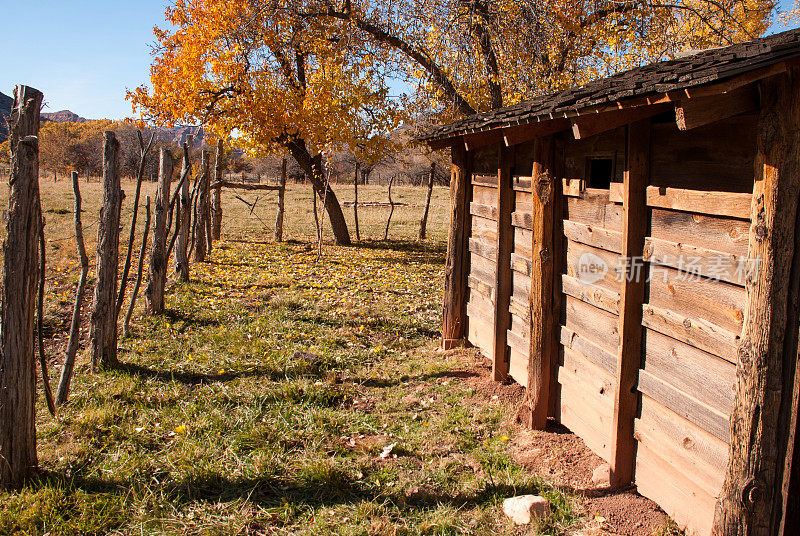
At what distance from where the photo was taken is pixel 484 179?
6.55 meters

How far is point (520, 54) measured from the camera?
38.5 ft

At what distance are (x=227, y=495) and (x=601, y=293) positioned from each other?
122 inches

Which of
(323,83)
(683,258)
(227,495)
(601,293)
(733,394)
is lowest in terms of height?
(227,495)

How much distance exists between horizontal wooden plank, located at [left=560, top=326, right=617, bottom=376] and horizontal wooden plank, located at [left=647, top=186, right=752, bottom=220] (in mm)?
1193

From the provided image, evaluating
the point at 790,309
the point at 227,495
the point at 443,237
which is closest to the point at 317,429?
the point at 227,495

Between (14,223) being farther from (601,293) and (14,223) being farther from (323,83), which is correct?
(323,83)

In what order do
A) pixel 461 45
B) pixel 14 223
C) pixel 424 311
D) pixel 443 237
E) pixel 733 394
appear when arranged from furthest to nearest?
pixel 443 237, pixel 461 45, pixel 424 311, pixel 14 223, pixel 733 394

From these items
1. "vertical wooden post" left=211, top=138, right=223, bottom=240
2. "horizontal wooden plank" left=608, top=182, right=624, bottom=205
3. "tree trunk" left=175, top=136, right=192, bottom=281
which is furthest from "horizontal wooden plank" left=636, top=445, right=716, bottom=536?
"vertical wooden post" left=211, top=138, right=223, bottom=240

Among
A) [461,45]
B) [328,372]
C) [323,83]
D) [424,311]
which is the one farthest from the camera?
[323,83]

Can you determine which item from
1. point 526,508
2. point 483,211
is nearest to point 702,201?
point 526,508

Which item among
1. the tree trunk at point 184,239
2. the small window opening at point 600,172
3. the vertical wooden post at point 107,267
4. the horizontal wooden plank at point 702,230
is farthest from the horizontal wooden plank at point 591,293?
the tree trunk at point 184,239

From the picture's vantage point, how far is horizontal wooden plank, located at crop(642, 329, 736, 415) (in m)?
3.09

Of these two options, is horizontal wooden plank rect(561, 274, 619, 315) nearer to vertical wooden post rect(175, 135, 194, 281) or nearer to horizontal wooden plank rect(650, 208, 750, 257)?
horizontal wooden plank rect(650, 208, 750, 257)

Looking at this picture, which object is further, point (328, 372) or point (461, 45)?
point (461, 45)
